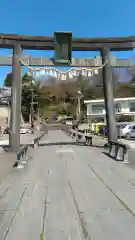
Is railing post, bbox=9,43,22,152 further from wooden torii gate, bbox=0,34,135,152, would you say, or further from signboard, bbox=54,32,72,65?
signboard, bbox=54,32,72,65

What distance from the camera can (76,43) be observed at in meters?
15.4

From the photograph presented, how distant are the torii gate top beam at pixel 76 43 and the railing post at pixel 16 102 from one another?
42cm

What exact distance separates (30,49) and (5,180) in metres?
9.75

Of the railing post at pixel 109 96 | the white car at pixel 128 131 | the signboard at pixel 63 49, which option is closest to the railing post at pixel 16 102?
the signboard at pixel 63 49

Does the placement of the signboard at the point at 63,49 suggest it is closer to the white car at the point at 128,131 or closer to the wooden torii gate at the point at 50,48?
the wooden torii gate at the point at 50,48

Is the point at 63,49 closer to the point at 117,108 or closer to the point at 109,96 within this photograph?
the point at 109,96

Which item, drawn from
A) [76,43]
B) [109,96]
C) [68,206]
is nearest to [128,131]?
[109,96]

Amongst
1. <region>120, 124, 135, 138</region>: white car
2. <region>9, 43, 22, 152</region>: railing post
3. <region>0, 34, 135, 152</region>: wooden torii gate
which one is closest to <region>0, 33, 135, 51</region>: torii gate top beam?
<region>0, 34, 135, 152</region>: wooden torii gate

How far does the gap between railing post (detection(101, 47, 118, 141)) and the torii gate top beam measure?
1.57ft

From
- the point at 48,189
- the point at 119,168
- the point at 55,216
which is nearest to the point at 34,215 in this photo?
the point at 55,216

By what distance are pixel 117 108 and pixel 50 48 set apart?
128 ft

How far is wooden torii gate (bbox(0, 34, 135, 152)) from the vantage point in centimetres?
1468

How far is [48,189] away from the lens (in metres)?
6.56

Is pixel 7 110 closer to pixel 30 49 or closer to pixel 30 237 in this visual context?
pixel 30 49
